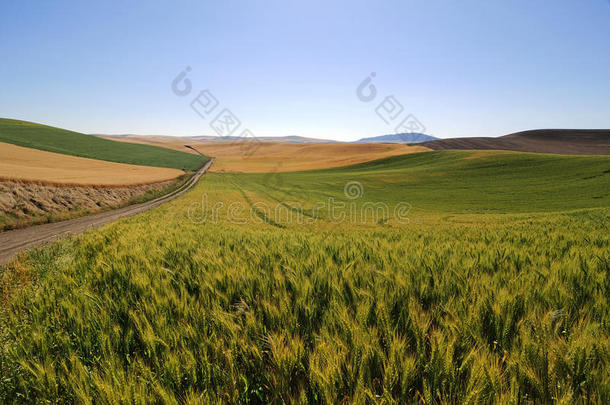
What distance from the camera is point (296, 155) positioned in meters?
105

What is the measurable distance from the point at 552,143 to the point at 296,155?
276 feet

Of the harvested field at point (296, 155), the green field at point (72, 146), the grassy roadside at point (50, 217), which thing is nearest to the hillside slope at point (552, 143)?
the harvested field at point (296, 155)

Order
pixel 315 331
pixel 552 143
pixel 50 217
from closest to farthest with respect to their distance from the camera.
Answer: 1. pixel 315 331
2. pixel 50 217
3. pixel 552 143

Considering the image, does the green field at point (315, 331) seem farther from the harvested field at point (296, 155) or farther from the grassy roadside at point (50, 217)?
the harvested field at point (296, 155)

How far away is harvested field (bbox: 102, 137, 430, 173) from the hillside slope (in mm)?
15074

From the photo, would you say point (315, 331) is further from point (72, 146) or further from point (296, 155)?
point (296, 155)

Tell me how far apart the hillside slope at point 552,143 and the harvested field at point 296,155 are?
1507 cm

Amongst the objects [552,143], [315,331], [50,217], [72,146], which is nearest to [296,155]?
[72,146]

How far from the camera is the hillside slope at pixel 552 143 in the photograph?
71.1m

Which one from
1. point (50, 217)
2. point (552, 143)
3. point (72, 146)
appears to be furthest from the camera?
point (552, 143)

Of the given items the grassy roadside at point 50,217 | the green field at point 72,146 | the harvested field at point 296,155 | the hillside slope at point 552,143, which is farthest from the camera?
the harvested field at point 296,155

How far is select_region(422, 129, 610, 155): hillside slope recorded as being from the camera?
71.1 m

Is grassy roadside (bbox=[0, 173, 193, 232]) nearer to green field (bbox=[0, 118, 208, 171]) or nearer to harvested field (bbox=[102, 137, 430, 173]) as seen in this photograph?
green field (bbox=[0, 118, 208, 171])

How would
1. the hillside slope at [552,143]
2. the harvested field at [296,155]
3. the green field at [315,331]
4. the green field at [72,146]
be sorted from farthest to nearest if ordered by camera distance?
the harvested field at [296,155] < the hillside slope at [552,143] < the green field at [72,146] < the green field at [315,331]
